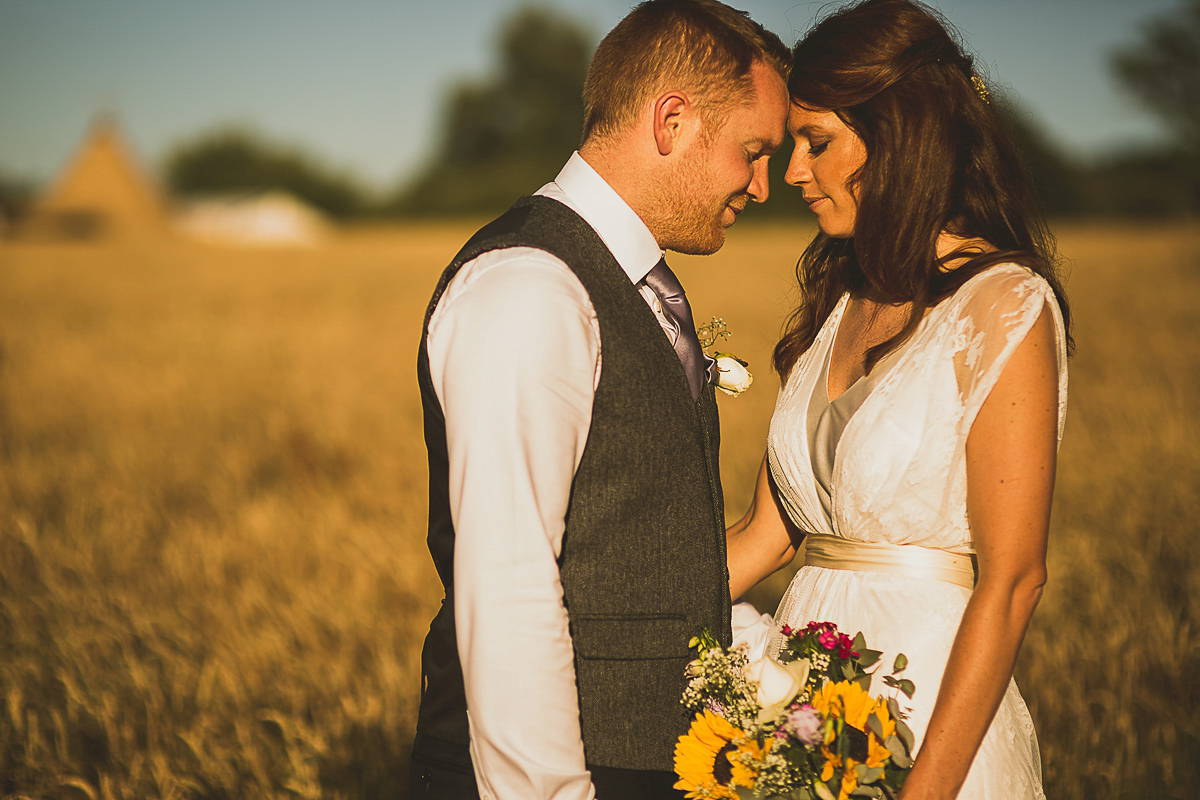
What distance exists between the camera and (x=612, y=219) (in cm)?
180

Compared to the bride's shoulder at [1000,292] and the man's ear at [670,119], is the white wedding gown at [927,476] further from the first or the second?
the man's ear at [670,119]

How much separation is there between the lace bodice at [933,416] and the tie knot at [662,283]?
1.61 feet

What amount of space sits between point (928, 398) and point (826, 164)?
0.66m

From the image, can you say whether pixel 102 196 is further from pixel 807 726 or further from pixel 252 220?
pixel 807 726

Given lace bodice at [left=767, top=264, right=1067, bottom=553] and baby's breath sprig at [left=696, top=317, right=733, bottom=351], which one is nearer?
lace bodice at [left=767, top=264, right=1067, bottom=553]

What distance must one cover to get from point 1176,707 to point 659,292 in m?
3.01

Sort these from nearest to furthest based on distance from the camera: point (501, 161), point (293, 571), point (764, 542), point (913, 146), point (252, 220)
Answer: point (913, 146) < point (764, 542) < point (293, 571) < point (252, 220) < point (501, 161)

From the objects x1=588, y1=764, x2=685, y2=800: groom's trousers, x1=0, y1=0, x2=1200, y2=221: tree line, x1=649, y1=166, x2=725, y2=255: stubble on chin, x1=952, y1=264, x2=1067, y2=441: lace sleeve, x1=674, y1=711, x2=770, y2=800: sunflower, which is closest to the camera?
x1=674, y1=711, x2=770, y2=800: sunflower

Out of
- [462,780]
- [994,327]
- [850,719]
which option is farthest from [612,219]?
[462,780]

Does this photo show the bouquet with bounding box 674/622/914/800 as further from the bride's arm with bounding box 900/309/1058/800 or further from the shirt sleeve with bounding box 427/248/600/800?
the shirt sleeve with bounding box 427/248/600/800

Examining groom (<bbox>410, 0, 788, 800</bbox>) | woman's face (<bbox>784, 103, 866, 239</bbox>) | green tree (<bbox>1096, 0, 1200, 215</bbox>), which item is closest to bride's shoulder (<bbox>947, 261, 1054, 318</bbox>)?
woman's face (<bbox>784, 103, 866, 239</bbox>)

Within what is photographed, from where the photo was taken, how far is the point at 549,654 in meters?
1.47

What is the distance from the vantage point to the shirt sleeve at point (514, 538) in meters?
1.46

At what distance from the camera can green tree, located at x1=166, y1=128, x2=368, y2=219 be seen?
7625 cm
